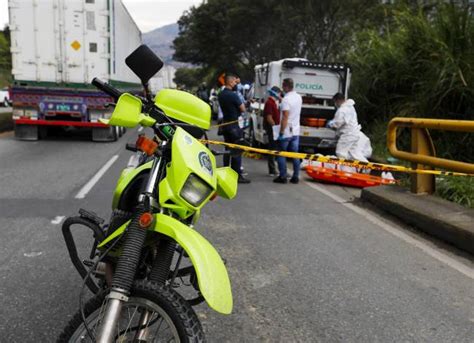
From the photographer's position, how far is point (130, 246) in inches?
94.2

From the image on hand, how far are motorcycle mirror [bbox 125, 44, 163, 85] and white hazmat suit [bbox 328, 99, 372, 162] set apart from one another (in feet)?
27.3

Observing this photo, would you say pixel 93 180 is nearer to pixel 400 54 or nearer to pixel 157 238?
pixel 157 238

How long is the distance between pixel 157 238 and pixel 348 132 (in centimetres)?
850

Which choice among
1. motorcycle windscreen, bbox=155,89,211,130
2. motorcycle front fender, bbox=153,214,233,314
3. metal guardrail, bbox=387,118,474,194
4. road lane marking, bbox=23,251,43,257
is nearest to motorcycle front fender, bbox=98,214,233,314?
motorcycle front fender, bbox=153,214,233,314

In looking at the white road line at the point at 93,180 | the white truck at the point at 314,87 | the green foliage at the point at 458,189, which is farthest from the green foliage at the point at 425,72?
the white road line at the point at 93,180

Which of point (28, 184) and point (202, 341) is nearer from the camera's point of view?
point (202, 341)

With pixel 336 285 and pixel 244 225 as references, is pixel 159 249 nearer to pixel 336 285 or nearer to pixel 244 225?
pixel 336 285

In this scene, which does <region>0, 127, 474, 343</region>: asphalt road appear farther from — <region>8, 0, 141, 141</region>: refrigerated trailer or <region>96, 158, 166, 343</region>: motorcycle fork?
<region>8, 0, 141, 141</region>: refrigerated trailer

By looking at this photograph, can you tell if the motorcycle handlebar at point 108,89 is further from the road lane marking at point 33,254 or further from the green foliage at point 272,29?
the green foliage at point 272,29

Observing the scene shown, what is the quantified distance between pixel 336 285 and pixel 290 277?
403 mm

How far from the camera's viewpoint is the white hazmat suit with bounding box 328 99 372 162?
34.7 feet

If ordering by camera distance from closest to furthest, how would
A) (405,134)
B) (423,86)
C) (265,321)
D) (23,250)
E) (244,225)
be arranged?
(265,321) → (23,250) → (244,225) → (423,86) → (405,134)

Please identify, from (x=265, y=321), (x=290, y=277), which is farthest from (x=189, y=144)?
(x=290, y=277)

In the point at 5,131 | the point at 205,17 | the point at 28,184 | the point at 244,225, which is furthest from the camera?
the point at 205,17
